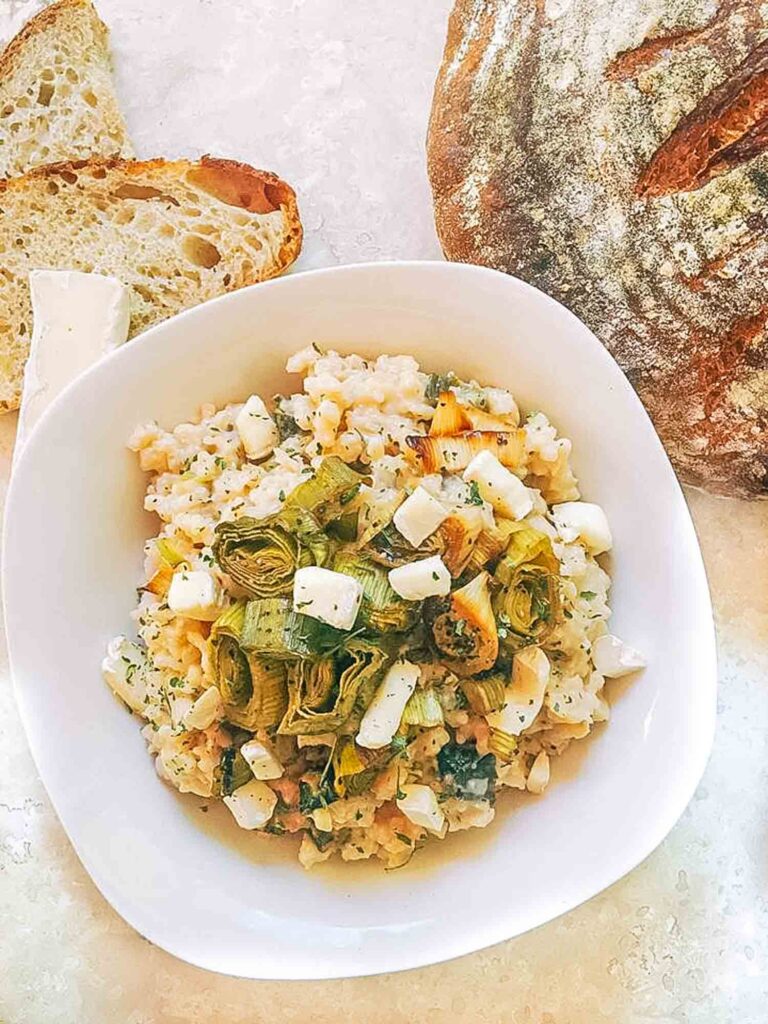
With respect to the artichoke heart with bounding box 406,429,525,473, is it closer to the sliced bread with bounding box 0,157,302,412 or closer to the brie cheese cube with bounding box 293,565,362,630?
the brie cheese cube with bounding box 293,565,362,630

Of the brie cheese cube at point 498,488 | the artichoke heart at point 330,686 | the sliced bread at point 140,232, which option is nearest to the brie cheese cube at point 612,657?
the brie cheese cube at point 498,488

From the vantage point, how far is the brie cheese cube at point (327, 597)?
1.46 metres

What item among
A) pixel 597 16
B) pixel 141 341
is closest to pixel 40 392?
pixel 141 341

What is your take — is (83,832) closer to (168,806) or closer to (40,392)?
(168,806)

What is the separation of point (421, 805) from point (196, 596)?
0.42m

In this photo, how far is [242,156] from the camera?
2.15 meters

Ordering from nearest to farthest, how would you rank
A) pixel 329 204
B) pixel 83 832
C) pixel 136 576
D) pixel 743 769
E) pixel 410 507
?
pixel 410 507 < pixel 83 832 < pixel 136 576 < pixel 743 769 < pixel 329 204

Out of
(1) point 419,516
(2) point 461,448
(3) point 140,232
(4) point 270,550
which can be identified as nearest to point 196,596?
Result: (4) point 270,550

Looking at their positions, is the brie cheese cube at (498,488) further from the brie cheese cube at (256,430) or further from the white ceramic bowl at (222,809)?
the brie cheese cube at (256,430)

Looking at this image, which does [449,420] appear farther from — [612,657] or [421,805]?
[421,805]

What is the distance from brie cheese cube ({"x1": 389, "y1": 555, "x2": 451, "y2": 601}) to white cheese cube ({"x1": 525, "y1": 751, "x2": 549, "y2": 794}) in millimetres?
336

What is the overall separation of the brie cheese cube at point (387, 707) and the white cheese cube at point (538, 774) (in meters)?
0.26

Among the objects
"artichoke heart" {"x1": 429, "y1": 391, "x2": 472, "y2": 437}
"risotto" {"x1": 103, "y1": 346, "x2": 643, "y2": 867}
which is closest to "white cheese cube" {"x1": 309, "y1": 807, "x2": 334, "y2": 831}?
"risotto" {"x1": 103, "y1": 346, "x2": 643, "y2": 867}

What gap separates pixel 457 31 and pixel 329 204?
1.24 ft
